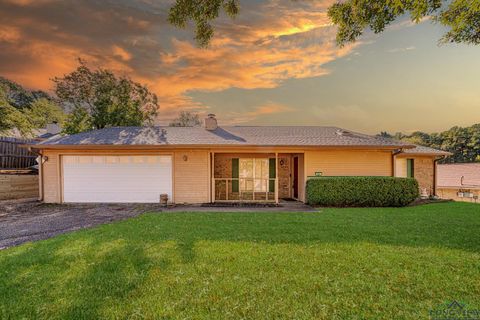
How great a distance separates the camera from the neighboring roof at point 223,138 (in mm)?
9972

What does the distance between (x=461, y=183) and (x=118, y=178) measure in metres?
28.0

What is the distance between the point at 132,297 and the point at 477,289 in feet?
13.5

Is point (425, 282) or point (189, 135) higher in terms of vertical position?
point (189, 135)

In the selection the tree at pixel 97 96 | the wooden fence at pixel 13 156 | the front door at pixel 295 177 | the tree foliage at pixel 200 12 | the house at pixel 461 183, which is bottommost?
the house at pixel 461 183

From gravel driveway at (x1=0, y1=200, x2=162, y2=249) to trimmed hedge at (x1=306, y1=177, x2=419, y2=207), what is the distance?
20.6 feet

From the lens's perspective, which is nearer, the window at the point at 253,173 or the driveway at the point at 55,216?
the driveway at the point at 55,216

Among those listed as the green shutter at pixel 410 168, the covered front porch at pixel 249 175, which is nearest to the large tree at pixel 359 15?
the covered front porch at pixel 249 175

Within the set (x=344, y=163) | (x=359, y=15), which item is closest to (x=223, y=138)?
(x=344, y=163)

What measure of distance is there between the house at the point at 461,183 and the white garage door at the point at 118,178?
25478mm

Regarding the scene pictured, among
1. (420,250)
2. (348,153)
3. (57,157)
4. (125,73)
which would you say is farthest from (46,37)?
(420,250)

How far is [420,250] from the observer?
4281mm

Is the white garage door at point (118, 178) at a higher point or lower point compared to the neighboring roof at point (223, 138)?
lower

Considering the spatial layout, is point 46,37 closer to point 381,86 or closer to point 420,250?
point 420,250

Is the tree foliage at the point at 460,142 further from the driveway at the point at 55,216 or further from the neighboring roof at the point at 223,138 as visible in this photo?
the driveway at the point at 55,216
